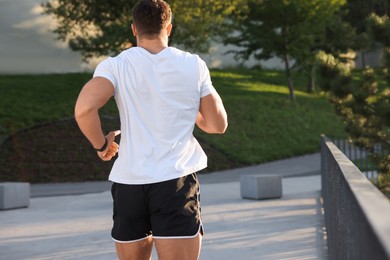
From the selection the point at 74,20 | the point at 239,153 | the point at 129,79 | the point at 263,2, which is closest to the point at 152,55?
the point at 129,79

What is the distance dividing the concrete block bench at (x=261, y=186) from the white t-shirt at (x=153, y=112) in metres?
11.1

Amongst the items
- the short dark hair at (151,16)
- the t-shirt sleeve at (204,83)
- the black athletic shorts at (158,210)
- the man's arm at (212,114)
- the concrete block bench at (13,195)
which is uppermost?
the short dark hair at (151,16)

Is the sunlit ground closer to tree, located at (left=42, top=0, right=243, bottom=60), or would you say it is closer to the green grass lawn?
the green grass lawn

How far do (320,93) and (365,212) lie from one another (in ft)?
33.8

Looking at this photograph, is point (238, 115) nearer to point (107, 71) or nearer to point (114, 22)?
point (114, 22)

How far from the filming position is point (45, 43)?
104 feet

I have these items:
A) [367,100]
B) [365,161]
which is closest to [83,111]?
[367,100]

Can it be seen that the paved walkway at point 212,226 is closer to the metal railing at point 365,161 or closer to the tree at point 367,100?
the metal railing at point 365,161

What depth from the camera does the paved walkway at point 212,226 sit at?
889cm

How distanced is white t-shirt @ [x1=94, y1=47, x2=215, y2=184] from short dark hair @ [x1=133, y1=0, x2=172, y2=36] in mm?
97

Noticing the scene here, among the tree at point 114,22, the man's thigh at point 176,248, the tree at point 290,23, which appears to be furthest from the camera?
the tree at point 290,23

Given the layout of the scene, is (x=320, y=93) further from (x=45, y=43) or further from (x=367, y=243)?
(x=45, y=43)

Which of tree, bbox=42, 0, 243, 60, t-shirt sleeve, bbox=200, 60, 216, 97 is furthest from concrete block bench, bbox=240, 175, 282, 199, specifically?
tree, bbox=42, 0, 243, 60

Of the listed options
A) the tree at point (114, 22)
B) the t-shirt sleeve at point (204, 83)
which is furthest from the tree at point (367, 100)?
the tree at point (114, 22)
